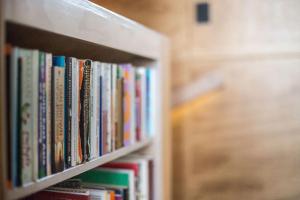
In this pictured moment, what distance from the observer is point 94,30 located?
0.87 m

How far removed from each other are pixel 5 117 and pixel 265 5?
1497mm

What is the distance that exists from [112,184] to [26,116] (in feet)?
1.73

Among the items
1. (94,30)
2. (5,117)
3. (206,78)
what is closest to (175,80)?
(206,78)

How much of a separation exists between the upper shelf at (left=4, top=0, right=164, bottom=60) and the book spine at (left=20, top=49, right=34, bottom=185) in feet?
0.23

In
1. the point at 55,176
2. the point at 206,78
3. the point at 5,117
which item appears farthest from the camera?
the point at 206,78

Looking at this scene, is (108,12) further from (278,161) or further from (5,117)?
(278,161)

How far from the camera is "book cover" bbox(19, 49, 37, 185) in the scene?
24.9 inches

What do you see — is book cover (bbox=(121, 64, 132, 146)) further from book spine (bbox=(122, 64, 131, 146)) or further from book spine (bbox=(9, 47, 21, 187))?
book spine (bbox=(9, 47, 21, 187))

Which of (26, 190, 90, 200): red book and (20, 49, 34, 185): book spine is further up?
(20, 49, 34, 185): book spine

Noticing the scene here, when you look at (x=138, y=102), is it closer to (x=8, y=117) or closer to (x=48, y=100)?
(x=48, y=100)

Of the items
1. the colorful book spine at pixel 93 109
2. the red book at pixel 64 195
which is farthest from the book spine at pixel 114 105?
the red book at pixel 64 195

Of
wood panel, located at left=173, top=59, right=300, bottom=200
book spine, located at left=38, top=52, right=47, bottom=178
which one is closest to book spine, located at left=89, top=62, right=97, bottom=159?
book spine, located at left=38, top=52, right=47, bottom=178

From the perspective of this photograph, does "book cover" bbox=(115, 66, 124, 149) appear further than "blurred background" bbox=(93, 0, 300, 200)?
No

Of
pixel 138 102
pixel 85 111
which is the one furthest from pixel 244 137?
pixel 85 111
